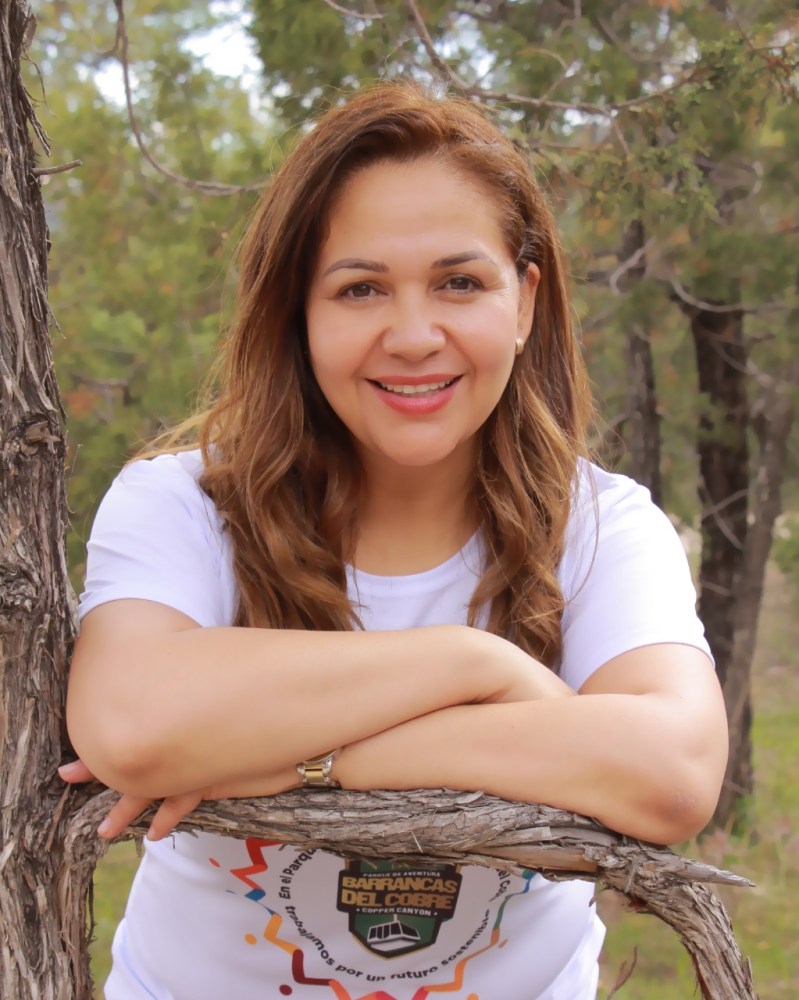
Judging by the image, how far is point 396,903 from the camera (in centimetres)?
174

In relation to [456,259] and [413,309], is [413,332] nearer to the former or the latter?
[413,309]

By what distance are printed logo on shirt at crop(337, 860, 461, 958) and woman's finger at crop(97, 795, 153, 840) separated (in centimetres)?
38

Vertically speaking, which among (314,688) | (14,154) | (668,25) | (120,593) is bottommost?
(314,688)

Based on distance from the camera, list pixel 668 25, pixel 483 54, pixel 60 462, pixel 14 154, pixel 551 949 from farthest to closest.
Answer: pixel 668 25 < pixel 483 54 < pixel 551 949 < pixel 60 462 < pixel 14 154

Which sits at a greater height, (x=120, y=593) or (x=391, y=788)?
(x=120, y=593)

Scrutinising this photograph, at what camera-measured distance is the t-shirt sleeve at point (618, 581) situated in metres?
1.73

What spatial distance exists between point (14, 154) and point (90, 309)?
10.2 ft

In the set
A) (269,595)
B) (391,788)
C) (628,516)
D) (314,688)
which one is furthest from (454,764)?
(628,516)

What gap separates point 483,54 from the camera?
3.82 m

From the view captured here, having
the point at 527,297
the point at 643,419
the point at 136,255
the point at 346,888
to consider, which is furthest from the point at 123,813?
the point at 643,419

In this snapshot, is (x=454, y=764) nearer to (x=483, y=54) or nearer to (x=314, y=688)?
(x=314, y=688)

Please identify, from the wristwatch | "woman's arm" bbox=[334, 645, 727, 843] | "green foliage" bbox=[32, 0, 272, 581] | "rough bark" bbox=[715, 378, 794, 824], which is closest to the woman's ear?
"woman's arm" bbox=[334, 645, 727, 843]

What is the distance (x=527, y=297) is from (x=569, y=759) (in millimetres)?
951

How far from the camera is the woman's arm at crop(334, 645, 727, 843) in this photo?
4.84 ft
